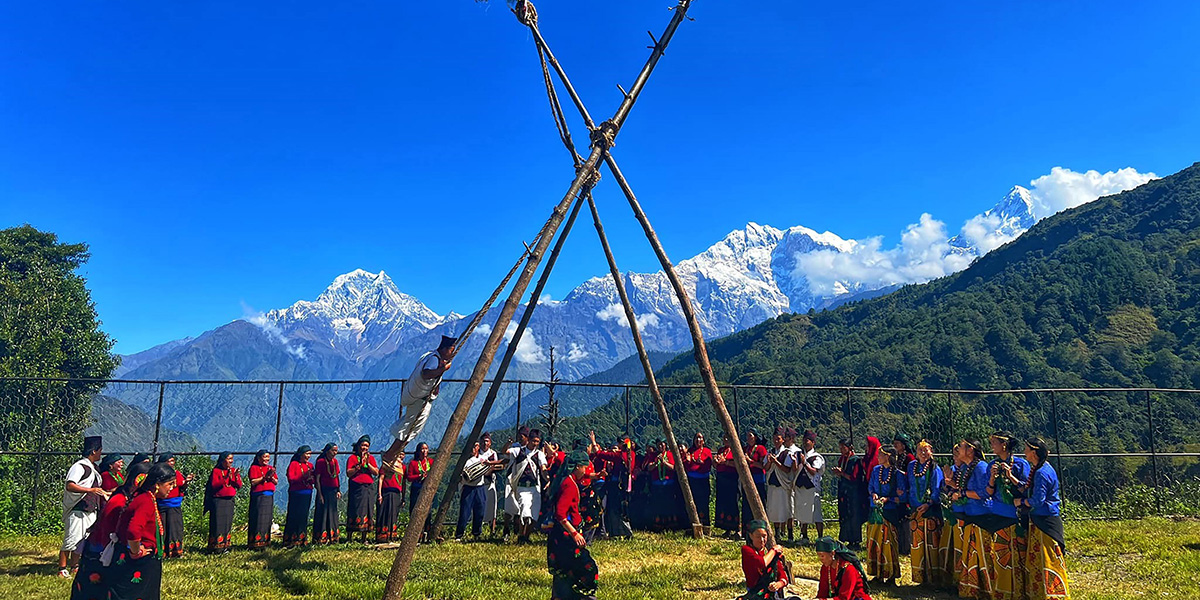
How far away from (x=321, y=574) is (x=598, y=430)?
10.4 m

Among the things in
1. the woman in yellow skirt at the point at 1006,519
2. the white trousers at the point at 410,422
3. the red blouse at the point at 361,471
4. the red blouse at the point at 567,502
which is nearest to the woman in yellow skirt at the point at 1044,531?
the woman in yellow skirt at the point at 1006,519

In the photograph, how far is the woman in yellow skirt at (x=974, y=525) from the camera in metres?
8.22

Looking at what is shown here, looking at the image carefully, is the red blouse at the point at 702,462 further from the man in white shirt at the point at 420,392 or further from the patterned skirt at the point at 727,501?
the man in white shirt at the point at 420,392

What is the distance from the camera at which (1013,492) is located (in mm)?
7973

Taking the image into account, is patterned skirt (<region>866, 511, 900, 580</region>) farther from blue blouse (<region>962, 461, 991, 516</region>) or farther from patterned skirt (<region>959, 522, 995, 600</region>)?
blue blouse (<region>962, 461, 991, 516</region>)

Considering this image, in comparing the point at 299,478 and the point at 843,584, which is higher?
→ the point at 299,478

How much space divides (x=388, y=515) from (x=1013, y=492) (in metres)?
9.62

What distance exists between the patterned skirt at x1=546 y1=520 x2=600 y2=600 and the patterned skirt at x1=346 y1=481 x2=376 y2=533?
6.28m

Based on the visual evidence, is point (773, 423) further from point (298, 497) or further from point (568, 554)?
point (568, 554)

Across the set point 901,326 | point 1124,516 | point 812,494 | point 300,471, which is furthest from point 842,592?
point 901,326

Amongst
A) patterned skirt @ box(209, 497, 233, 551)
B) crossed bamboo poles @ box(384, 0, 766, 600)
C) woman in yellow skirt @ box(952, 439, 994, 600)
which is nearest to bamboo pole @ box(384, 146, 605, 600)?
crossed bamboo poles @ box(384, 0, 766, 600)

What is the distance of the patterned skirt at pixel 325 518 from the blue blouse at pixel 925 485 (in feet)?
30.1

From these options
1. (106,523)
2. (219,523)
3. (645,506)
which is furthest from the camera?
(645,506)

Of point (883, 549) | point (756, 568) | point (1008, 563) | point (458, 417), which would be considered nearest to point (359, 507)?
point (458, 417)
